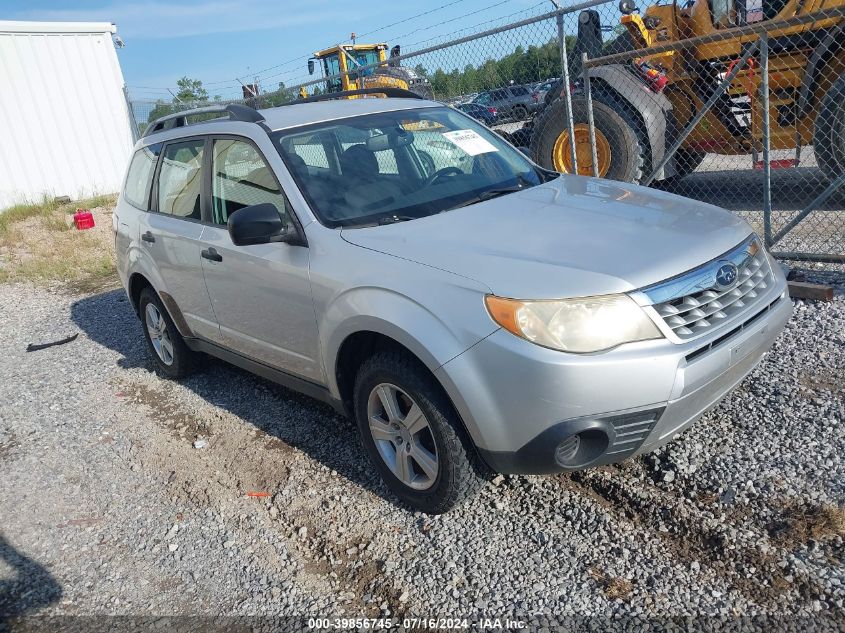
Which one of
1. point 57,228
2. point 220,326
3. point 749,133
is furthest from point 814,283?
point 57,228

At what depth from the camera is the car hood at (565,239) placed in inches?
106

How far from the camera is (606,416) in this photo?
261 cm

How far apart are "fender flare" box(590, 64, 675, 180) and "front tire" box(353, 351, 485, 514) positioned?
5.45 meters

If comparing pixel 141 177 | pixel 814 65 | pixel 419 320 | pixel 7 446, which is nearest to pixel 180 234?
pixel 141 177

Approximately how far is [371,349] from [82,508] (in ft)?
6.22

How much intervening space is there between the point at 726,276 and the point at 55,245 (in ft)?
38.8

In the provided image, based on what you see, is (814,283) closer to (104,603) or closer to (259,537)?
(259,537)

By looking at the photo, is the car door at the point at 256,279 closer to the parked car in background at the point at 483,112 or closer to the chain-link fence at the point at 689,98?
the chain-link fence at the point at 689,98

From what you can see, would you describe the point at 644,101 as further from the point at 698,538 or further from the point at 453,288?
the point at 698,538

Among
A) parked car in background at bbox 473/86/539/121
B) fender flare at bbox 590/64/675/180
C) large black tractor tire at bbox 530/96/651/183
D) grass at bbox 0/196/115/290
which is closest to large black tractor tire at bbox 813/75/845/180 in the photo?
fender flare at bbox 590/64/675/180

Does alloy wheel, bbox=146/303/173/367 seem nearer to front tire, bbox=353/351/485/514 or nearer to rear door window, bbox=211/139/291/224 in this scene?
rear door window, bbox=211/139/291/224

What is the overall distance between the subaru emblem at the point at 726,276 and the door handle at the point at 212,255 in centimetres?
261

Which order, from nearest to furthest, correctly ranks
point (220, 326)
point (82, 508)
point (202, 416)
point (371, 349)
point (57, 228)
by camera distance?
point (371, 349) → point (82, 508) → point (220, 326) → point (202, 416) → point (57, 228)

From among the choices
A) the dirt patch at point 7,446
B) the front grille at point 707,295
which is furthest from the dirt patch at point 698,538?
the dirt patch at point 7,446
